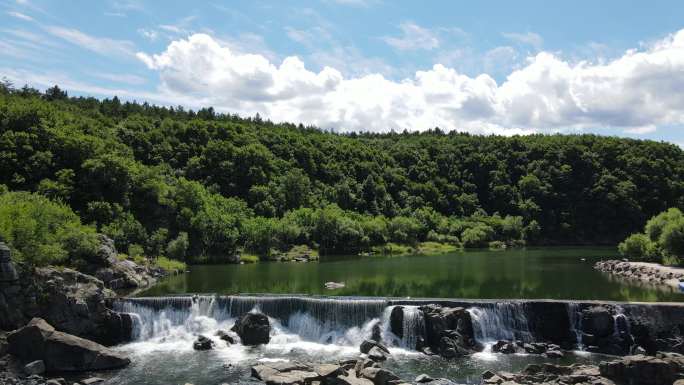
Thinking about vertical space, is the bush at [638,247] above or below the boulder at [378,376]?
above

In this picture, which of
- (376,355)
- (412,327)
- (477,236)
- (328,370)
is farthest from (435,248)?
(328,370)

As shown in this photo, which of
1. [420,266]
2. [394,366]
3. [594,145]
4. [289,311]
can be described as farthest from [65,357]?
[594,145]

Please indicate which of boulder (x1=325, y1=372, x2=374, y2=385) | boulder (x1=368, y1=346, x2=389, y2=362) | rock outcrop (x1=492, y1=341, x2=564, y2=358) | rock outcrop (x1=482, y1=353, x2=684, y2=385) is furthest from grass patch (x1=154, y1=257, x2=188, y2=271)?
rock outcrop (x1=482, y1=353, x2=684, y2=385)

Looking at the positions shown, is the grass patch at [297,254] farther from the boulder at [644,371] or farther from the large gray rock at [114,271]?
the boulder at [644,371]

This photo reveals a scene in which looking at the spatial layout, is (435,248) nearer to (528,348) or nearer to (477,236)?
(477,236)

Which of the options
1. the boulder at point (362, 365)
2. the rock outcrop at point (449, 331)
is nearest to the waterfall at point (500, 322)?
the rock outcrop at point (449, 331)

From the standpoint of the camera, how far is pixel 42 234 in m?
46.5

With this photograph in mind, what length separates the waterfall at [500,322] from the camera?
139ft

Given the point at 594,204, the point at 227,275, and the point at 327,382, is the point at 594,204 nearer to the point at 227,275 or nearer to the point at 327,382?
the point at 227,275

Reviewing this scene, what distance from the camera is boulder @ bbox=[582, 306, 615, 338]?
137ft

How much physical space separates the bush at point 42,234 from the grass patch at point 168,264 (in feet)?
43.9

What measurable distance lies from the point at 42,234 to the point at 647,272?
62927 mm

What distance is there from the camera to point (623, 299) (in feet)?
166

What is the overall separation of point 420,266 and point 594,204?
87.7 metres
